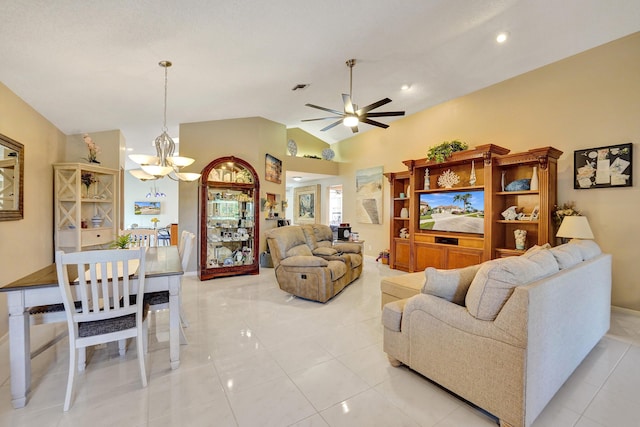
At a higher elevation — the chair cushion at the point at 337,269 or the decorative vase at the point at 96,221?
the decorative vase at the point at 96,221

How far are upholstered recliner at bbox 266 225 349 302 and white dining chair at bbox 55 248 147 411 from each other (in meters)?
2.14

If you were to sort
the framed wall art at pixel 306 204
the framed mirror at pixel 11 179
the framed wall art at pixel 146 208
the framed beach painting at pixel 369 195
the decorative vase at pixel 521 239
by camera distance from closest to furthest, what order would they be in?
1. the framed mirror at pixel 11 179
2. the decorative vase at pixel 521 239
3. the framed beach painting at pixel 369 195
4. the framed wall art at pixel 306 204
5. the framed wall art at pixel 146 208

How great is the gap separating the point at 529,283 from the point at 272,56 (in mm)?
3357

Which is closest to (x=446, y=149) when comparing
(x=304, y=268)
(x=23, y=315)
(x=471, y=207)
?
(x=471, y=207)

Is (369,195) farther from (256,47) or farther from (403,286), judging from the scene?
(256,47)

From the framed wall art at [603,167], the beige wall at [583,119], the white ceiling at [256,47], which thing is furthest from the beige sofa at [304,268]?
the framed wall art at [603,167]

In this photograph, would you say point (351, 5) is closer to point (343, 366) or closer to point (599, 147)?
point (343, 366)

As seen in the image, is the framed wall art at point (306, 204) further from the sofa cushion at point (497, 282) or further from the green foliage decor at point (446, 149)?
the sofa cushion at point (497, 282)

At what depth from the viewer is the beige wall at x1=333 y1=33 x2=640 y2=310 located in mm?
3555

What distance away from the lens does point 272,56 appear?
10.8ft

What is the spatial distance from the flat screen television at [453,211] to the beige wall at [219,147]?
11.2 ft

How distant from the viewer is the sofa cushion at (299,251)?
4.35m

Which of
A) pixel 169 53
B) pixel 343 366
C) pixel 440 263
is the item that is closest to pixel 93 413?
pixel 343 366

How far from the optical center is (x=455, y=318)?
187cm
